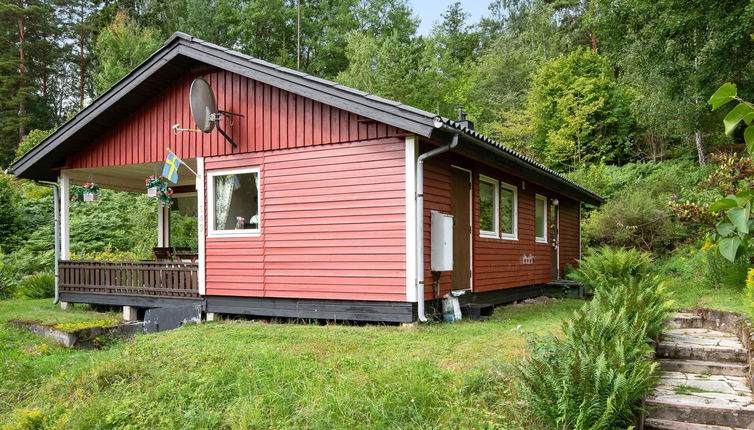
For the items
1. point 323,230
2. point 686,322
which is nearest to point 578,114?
point 686,322

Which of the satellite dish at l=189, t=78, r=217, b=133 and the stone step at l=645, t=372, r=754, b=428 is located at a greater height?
the satellite dish at l=189, t=78, r=217, b=133

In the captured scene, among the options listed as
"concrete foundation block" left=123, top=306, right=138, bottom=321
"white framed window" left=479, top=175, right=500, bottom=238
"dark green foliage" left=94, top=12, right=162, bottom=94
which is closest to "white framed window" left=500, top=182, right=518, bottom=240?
"white framed window" left=479, top=175, right=500, bottom=238

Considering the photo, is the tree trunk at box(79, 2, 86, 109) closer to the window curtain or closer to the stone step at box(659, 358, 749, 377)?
the window curtain

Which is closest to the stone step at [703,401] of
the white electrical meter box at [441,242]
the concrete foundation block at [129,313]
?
the white electrical meter box at [441,242]

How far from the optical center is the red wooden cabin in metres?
7.66

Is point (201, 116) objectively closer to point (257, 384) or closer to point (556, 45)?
point (257, 384)

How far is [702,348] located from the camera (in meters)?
5.53

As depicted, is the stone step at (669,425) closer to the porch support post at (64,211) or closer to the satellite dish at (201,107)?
the satellite dish at (201,107)

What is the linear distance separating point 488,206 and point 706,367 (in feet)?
17.0

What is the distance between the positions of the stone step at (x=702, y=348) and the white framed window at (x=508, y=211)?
174 inches

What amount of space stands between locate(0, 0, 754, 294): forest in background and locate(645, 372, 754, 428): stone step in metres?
5.07

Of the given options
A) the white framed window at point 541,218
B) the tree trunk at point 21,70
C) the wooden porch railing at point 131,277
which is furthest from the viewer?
the tree trunk at point 21,70

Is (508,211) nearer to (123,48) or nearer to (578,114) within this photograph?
(578,114)

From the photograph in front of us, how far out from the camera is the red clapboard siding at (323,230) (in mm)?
7695
